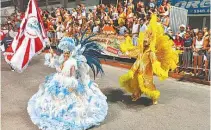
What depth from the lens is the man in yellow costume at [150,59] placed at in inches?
256

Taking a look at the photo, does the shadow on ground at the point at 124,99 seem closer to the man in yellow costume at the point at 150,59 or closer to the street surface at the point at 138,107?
the street surface at the point at 138,107

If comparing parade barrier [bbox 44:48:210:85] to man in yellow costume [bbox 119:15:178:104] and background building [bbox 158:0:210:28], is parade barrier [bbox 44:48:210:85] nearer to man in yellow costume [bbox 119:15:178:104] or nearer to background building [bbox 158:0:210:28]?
man in yellow costume [bbox 119:15:178:104]

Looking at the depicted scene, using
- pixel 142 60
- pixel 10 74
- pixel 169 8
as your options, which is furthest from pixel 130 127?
pixel 169 8

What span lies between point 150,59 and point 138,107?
1.14 m

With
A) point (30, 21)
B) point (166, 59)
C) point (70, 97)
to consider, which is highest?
point (30, 21)

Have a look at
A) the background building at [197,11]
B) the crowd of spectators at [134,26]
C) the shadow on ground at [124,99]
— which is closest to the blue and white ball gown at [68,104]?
the shadow on ground at [124,99]

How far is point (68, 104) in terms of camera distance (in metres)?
5.25

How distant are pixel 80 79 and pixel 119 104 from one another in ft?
5.39

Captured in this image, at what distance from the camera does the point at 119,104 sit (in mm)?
6926

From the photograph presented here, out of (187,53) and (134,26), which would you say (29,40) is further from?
(134,26)

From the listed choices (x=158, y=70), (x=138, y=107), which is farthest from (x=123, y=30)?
(x=158, y=70)

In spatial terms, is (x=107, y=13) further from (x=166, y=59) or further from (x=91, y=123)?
(x=91, y=123)

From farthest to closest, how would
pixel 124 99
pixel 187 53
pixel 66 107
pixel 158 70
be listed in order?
pixel 187 53, pixel 124 99, pixel 158 70, pixel 66 107

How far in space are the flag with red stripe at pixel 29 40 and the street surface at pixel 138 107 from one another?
3.85 ft
